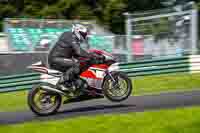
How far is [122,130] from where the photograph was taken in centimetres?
724

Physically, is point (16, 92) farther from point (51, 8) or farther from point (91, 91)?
point (51, 8)

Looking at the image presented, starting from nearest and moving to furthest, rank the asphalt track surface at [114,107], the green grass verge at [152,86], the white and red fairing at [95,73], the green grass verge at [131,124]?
the green grass verge at [131,124]
the asphalt track surface at [114,107]
the white and red fairing at [95,73]
the green grass verge at [152,86]

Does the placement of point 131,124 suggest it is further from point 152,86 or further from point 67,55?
Result: point 152,86

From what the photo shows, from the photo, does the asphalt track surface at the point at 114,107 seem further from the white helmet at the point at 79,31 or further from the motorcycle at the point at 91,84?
the white helmet at the point at 79,31

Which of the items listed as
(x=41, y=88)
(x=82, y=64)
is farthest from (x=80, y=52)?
(x=41, y=88)

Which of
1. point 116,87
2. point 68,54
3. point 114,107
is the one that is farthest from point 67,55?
point 114,107

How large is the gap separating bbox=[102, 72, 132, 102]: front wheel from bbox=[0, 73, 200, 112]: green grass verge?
2.89 meters

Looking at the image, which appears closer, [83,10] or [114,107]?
[114,107]

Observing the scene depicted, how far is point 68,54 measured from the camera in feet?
32.1

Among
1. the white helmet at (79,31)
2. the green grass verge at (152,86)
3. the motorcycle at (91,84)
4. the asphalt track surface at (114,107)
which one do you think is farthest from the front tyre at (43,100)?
the green grass verge at (152,86)

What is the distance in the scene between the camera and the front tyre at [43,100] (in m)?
9.43

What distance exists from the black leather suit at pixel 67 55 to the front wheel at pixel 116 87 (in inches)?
24.6

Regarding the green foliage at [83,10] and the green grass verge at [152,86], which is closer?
the green grass verge at [152,86]

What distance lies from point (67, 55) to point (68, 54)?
3cm
